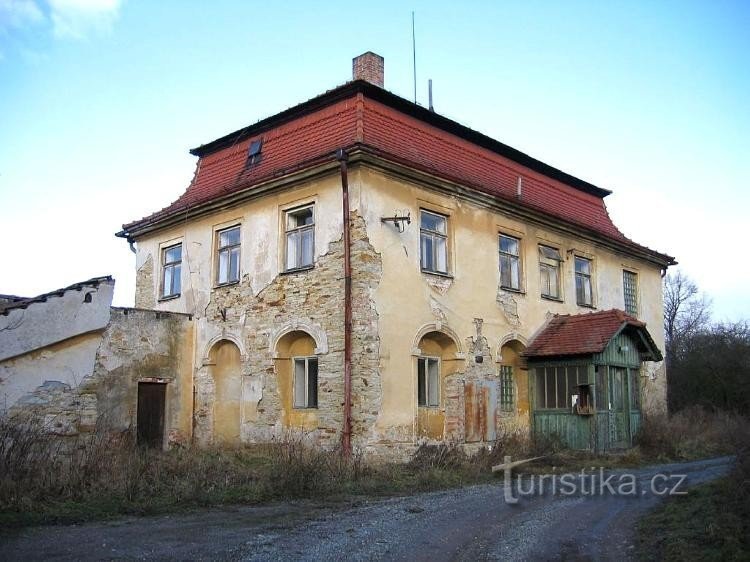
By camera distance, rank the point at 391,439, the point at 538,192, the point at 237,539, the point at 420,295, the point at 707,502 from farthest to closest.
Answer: the point at 538,192, the point at 420,295, the point at 391,439, the point at 707,502, the point at 237,539

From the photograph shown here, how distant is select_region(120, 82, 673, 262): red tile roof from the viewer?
16.6 m

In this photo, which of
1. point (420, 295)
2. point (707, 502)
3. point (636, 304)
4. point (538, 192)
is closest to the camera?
point (707, 502)

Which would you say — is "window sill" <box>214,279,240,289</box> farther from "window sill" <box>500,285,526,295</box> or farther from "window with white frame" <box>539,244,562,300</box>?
"window with white frame" <box>539,244,562,300</box>

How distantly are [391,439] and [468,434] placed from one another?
8.64ft

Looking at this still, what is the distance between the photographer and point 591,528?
9.08 m

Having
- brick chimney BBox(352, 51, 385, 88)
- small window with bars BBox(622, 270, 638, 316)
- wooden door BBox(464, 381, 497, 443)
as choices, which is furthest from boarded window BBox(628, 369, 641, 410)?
brick chimney BBox(352, 51, 385, 88)

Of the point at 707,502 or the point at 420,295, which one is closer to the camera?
the point at 707,502

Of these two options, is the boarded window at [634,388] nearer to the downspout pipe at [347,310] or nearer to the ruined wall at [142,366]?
the downspout pipe at [347,310]

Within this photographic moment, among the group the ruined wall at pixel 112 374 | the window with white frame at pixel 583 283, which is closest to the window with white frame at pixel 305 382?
the ruined wall at pixel 112 374

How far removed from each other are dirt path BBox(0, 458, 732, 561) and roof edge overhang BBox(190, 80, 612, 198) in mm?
9419

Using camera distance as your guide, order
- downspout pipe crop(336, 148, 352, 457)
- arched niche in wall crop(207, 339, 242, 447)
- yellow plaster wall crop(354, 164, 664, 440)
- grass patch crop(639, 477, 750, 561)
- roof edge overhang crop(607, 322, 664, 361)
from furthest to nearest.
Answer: roof edge overhang crop(607, 322, 664, 361)
arched niche in wall crop(207, 339, 242, 447)
yellow plaster wall crop(354, 164, 664, 440)
downspout pipe crop(336, 148, 352, 457)
grass patch crop(639, 477, 750, 561)

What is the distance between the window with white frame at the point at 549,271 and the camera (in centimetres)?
2003

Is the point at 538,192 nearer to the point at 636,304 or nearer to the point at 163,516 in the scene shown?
the point at 636,304

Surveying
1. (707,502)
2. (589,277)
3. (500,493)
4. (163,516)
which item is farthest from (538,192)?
(163,516)
